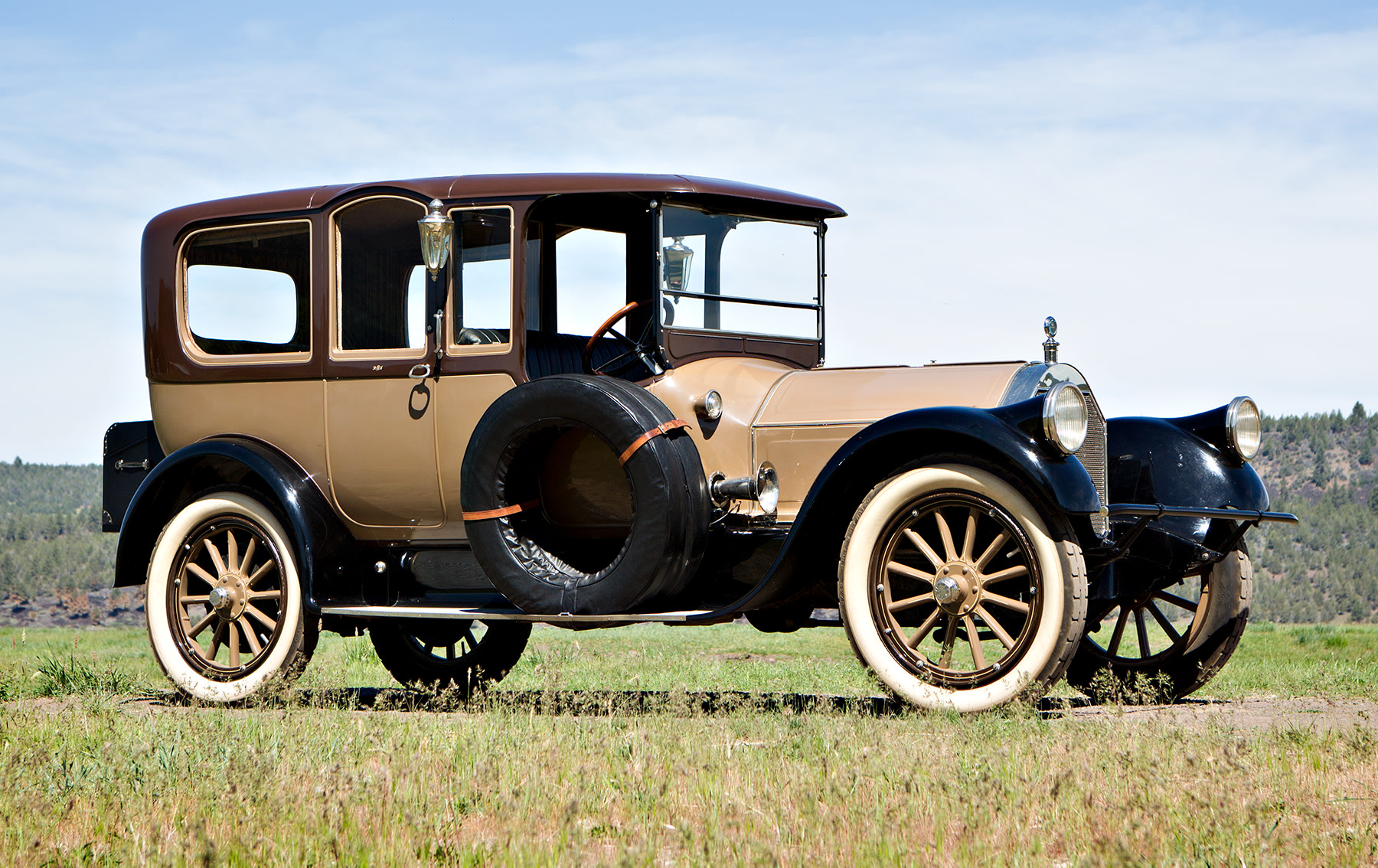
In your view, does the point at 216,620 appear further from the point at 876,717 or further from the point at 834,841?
the point at 834,841

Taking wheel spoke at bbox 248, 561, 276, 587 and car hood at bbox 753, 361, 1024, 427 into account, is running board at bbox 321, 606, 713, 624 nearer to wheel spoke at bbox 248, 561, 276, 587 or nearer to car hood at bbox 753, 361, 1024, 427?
wheel spoke at bbox 248, 561, 276, 587

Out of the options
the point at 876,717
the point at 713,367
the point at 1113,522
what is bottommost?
the point at 876,717

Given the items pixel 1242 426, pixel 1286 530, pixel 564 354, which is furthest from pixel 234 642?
pixel 1286 530

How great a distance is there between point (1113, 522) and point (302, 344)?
4.42 meters

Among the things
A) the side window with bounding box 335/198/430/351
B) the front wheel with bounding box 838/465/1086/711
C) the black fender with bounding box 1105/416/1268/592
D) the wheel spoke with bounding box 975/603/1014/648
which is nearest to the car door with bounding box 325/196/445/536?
the side window with bounding box 335/198/430/351

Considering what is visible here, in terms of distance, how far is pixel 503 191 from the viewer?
7.36 metres

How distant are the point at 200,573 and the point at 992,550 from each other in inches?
174

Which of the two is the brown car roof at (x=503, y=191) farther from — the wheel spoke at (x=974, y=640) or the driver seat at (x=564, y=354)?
the wheel spoke at (x=974, y=640)

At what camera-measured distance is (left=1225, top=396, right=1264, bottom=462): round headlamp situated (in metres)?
7.37

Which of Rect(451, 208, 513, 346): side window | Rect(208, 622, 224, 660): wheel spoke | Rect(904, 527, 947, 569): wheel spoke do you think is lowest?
Rect(208, 622, 224, 660): wheel spoke

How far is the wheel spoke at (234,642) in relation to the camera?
770 cm

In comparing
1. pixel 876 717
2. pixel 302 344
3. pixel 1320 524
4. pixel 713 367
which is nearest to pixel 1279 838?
pixel 876 717

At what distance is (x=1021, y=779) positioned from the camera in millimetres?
4277

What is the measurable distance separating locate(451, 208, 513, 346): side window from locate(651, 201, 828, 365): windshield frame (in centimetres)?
76
